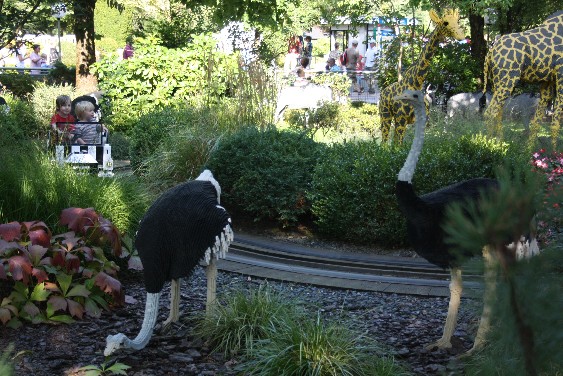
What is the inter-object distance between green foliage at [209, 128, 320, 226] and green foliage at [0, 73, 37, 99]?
49.2ft

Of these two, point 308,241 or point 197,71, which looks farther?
point 197,71

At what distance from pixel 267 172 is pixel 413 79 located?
2.67 meters

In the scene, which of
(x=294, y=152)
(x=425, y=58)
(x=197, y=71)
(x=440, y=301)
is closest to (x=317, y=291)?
(x=440, y=301)

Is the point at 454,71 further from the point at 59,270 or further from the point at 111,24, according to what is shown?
the point at 111,24

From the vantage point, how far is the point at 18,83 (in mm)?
→ 23438

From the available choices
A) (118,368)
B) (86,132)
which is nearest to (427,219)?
(118,368)

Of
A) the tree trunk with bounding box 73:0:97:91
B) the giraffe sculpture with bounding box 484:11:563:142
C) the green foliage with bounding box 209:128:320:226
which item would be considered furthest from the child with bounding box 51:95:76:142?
the tree trunk with bounding box 73:0:97:91

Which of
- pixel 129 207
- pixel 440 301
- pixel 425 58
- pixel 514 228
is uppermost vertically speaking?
pixel 425 58

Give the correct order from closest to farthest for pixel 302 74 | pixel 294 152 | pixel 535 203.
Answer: pixel 535 203, pixel 294 152, pixel 302 74

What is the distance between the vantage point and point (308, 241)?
892cm

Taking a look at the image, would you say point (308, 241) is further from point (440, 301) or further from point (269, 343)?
point (269, 343)

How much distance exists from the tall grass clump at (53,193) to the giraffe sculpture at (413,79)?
4.03 m

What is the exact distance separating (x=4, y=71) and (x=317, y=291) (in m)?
21.5

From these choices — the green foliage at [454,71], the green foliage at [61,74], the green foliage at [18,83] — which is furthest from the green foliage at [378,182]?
the green foliage at [61,74]
